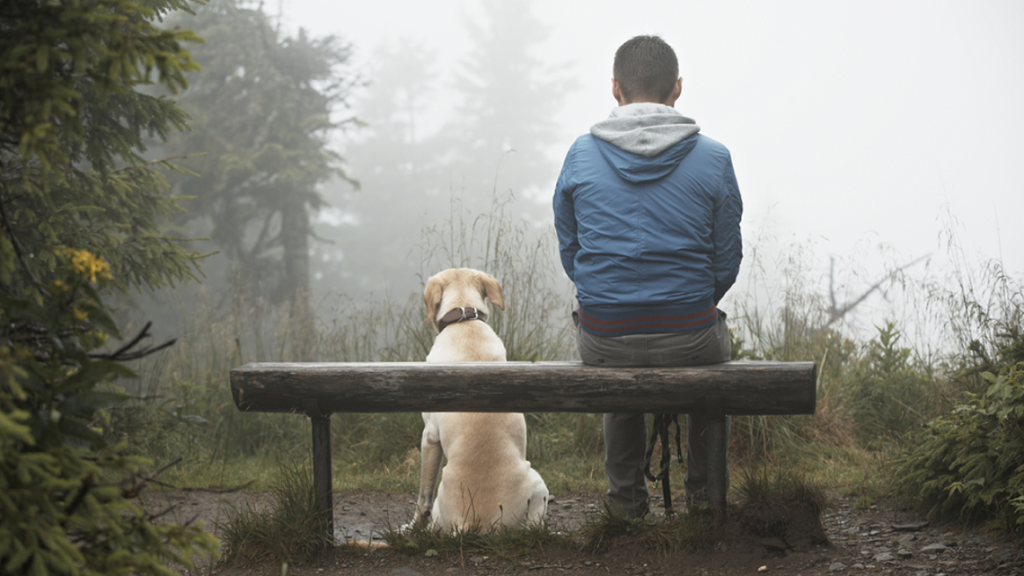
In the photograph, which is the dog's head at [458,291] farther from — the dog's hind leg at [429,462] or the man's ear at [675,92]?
the man's ear at [675,92]

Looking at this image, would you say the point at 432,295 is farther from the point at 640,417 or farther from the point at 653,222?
the point at 653,222

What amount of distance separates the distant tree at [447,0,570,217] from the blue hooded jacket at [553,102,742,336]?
39.7 metres

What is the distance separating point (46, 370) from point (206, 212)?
21097mm

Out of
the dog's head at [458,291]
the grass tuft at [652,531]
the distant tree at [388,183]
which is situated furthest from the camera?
the distant tree at [388,183]

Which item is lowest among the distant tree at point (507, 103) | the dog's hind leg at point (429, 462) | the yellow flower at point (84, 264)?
the dog's hind leg at point (429, 462)

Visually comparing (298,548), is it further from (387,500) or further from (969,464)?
(969,464)

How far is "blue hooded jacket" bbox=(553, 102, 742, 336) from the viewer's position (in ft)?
9.48

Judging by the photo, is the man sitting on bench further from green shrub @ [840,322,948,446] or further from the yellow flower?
green shrub @ [840,322,948,446]

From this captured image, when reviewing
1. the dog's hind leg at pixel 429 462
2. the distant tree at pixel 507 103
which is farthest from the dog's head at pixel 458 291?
the distant tree at pixel 507 103

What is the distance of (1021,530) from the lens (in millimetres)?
2738

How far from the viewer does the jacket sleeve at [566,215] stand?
3.11 m

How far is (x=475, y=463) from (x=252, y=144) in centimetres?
1983

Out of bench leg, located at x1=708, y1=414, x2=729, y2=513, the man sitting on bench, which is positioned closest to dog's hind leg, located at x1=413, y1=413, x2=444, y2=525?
the man sitting on bench

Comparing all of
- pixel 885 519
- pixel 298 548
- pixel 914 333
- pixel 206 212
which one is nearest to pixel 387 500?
pixel 298 548
